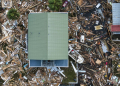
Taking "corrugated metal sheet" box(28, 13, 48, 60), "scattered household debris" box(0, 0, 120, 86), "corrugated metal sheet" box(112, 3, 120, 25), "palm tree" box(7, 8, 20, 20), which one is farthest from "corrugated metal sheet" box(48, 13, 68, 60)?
"corrugated metal sheet" box(112, 3, 120, 25)

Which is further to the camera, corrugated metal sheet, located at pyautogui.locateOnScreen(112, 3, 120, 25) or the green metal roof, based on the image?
corrugated metal sheet, located at pyautogui.locateOnScreen(112, 3, 120, 25)

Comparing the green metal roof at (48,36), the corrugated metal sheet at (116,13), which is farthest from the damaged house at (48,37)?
the corrugated metal sheet at (116,13)

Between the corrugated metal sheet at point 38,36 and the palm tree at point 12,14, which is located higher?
the palm tree at point 12,14

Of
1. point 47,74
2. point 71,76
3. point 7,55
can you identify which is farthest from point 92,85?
point 7,55

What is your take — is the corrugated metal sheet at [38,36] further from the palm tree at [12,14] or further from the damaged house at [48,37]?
the palm tree at [12,14]

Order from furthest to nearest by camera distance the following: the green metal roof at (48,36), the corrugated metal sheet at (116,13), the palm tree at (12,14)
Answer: the corrugated metal sheet at (116,13) → the palm tree at (12,14) → the green metal roof at (48,36)

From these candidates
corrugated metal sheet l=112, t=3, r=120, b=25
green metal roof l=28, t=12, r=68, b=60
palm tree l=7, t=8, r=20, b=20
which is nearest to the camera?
green metal roof l=28, t=12, r=68, b=60

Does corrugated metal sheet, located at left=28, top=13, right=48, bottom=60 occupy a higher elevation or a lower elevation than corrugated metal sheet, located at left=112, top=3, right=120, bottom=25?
lower

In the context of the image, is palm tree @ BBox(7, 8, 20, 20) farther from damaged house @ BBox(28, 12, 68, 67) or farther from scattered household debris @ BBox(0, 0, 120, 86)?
damaged house @ BBox(28, 12, 68, 67)
